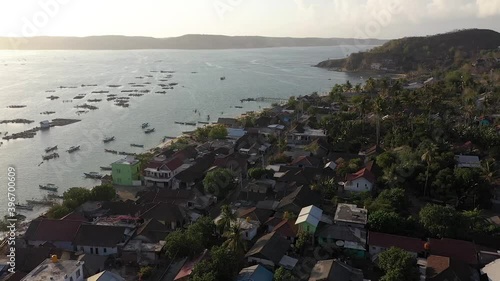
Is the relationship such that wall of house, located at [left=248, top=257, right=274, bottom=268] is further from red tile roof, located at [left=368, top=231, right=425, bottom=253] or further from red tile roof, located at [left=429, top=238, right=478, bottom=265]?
red tile roof, located at [left=429, top=238, right=478, bottom=265]

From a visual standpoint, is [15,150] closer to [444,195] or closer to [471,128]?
[444,195]

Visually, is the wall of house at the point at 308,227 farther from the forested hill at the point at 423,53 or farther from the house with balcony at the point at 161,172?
the forested hill at the point at 423,53

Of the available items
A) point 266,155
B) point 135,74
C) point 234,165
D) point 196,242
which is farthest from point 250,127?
point 135,74

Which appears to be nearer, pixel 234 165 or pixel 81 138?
pixel 234 165

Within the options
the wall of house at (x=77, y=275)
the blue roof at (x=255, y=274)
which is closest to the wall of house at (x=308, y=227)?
the blue roof at (x=255, y=274)

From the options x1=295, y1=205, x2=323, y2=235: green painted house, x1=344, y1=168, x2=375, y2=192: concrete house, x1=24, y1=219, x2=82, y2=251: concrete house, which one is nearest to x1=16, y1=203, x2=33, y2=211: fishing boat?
x1=24, y1=219, x2=82, y2=251: concrete house
